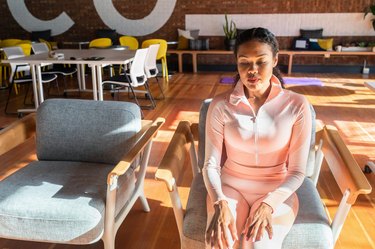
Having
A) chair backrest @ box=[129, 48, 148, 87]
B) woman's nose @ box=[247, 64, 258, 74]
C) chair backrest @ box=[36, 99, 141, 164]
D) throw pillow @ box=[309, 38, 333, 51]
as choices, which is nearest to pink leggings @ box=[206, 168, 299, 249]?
woman's nose @ box=[247, 64, 258, 74]

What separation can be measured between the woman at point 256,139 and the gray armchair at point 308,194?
2.9 inches

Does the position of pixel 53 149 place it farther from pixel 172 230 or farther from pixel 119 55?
pixel 119 55

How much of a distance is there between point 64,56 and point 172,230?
378 cm

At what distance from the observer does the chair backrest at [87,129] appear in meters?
2.15

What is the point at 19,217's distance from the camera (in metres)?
1.70

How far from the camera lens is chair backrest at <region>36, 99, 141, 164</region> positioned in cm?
215

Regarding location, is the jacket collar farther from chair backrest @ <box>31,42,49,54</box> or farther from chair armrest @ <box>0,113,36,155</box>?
chair backrest @ <box>31,42,49,54</box>

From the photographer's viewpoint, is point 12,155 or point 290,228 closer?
point 290,228

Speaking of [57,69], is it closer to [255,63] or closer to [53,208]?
[53,208]

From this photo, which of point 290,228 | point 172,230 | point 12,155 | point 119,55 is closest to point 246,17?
point 119,55

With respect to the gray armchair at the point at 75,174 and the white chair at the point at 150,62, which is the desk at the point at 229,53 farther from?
the gray armchair at the point at 75,174

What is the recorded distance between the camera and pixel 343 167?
1.64m

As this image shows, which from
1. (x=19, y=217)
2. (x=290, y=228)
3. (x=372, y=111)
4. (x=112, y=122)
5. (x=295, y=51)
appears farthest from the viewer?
(x=295, y=51)

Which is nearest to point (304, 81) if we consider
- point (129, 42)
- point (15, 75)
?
point (129, 42)
